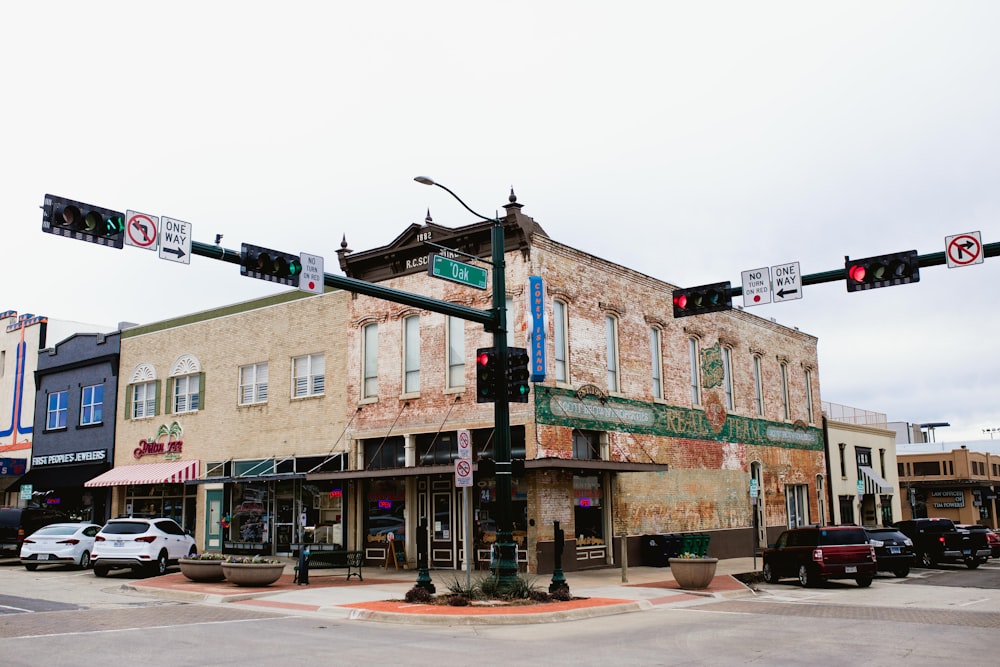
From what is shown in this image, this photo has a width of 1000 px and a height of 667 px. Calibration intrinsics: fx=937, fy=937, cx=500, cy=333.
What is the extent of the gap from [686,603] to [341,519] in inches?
516

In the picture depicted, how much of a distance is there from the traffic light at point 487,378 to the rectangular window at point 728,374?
17.9 meters

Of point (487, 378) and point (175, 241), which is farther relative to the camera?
point (487, 378)

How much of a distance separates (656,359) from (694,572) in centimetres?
1109

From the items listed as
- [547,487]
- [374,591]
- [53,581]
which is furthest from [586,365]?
[53,581]

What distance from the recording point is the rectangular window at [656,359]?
3003 centimetres

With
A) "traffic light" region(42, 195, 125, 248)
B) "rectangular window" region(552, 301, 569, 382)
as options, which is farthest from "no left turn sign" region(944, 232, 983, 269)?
"traffic light" region(42, 195, 125, 248)

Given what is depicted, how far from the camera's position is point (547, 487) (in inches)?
961

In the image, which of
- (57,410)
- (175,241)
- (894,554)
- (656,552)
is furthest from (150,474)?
(894,554)

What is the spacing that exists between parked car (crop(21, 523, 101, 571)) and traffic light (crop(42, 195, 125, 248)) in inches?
638

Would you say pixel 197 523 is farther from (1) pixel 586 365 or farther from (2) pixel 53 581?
(1) pixel 586 365

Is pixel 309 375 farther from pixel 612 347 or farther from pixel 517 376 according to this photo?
pixel 517 376

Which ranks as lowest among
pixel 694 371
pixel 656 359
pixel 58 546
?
pixel 58 546

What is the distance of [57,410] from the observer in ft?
129

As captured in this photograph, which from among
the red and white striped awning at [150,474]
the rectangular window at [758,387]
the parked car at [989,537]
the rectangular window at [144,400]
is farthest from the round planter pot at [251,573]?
the rectangular window at [758,387]
